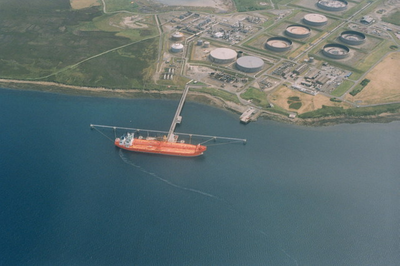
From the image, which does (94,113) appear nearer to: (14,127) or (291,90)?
(14,127)

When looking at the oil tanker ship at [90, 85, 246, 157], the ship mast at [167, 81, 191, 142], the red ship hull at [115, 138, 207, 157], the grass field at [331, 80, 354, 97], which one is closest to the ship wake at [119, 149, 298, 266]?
the red ship hull at [115, 138, 207, 157]

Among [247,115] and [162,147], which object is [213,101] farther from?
[162,147]

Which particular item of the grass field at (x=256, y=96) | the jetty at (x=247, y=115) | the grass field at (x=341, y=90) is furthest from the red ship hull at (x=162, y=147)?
the grass field at (x=341, y=90)

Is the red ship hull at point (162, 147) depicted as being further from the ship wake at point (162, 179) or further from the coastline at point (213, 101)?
the coastline at point (213, 101)

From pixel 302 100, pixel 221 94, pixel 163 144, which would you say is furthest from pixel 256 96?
pixel 163 144

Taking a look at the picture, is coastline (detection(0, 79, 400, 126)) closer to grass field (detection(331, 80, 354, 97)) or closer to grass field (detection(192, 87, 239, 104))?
grass field (detection(192, 87, 239, 104))

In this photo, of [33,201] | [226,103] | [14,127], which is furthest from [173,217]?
[14,127]

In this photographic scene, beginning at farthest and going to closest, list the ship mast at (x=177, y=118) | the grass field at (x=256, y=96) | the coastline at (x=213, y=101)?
the grass field at (x=256, y=96), the coastline at (x=213, y=101), the ship mast at (x=177, y=118)
